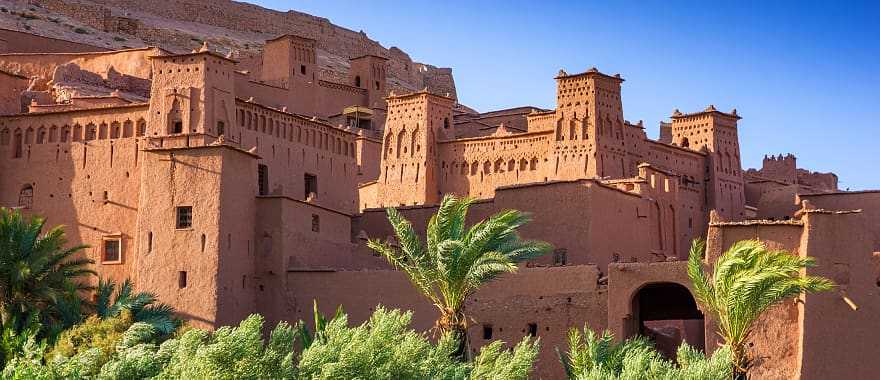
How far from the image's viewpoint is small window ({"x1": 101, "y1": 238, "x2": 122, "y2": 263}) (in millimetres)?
38656

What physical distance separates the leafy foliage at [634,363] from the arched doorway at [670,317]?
560 centimetres

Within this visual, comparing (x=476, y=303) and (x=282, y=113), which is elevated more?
(x=282, y=113)

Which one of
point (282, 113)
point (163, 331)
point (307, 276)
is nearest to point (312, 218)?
point (307, 276)

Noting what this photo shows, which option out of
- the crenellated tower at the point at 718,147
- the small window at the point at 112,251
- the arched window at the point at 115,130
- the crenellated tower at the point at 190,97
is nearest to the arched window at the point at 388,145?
the crenellated tower at the point at 718,147

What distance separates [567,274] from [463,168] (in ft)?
50.1

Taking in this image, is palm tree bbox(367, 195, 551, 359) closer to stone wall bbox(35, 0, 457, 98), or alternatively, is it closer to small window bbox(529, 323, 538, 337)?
small window bbox(529, 323, 538, 337)

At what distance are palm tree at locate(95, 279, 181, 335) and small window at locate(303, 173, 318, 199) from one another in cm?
925

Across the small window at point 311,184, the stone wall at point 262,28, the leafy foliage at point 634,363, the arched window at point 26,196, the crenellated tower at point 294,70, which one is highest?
the stone wall at point 262,28

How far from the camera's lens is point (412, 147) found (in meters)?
49.9

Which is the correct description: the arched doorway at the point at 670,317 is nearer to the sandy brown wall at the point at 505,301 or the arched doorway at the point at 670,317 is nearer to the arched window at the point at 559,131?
the sandy brown wall at the point at 505,301

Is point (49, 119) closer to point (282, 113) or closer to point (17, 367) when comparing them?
point (282, 113)

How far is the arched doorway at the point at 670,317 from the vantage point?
1431 inches

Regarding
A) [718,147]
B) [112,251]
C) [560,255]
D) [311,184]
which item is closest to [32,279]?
[112,251]

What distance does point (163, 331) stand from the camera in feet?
104
